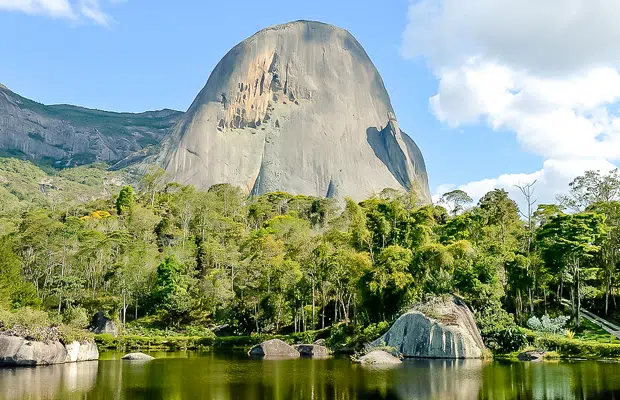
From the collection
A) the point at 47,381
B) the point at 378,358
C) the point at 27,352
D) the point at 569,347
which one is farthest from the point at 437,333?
the point at 27,352

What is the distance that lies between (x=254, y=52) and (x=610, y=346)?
5037 inches

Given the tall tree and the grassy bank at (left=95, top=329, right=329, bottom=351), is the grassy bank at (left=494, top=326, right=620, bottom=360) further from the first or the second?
the grassy bank at (left=95, top=329, right=329, bottom=351)

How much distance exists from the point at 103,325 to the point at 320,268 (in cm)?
1966

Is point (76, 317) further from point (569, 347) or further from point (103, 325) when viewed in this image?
point (569, 347)

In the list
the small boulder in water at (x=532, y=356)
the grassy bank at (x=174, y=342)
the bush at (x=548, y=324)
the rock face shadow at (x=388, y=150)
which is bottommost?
the grassy bank at (x=174, y=342)

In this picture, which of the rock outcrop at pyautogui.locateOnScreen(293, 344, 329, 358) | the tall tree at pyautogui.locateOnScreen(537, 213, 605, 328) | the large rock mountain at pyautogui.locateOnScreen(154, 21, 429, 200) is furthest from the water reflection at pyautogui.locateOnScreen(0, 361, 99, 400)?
the large rock mountain at pyautogui.locateOnScreen(154, 21, 429, 200)

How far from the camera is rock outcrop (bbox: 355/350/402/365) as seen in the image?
108 ft

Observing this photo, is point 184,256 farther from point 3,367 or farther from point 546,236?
point 546,236

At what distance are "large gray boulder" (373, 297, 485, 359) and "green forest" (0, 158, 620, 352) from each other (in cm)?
151

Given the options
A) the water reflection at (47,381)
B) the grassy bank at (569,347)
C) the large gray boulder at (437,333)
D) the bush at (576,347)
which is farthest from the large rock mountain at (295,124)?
the water reflection at (47,381)

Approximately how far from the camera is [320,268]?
46.4 metres

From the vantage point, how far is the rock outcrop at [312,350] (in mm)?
38878

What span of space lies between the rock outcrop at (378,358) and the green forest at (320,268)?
6420 mm

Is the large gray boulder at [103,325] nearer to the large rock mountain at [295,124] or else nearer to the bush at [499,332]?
the bush at [499,332]
